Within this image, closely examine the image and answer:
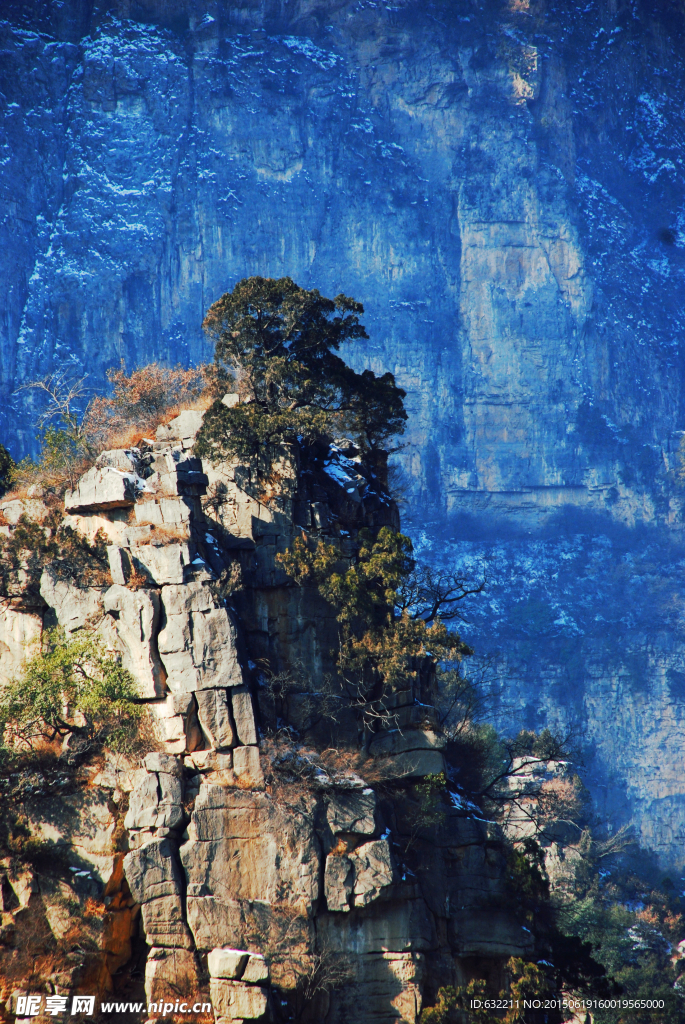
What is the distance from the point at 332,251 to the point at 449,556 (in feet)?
176

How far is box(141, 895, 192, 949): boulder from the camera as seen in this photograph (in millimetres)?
28109

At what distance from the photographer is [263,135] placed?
15475 cm

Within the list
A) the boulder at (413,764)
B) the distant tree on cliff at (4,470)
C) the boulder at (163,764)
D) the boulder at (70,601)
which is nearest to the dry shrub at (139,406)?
the distant tree on cliff at (4,470)

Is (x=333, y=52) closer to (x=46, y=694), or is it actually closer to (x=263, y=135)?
(x=263, y=135)

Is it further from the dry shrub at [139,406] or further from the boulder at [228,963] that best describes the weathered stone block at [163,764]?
the dry shrub at [139,406]

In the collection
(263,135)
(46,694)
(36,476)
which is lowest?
(46,694)

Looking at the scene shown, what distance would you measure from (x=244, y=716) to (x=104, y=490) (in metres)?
9.54

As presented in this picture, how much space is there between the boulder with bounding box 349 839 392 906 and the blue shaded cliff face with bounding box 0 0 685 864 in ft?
324

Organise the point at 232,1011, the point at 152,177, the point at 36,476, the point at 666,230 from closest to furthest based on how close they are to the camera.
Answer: the point at 232,1011 → the point at 36,476 → the point at 152,177 → the point at 666,230

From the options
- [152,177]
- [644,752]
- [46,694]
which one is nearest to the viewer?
[46,694]

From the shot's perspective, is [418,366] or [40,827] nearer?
[40,827]

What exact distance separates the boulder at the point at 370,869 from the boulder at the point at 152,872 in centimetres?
523

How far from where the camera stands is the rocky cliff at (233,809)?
92.1 feet

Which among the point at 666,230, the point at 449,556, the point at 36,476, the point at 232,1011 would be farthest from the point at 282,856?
the point at 666,230
